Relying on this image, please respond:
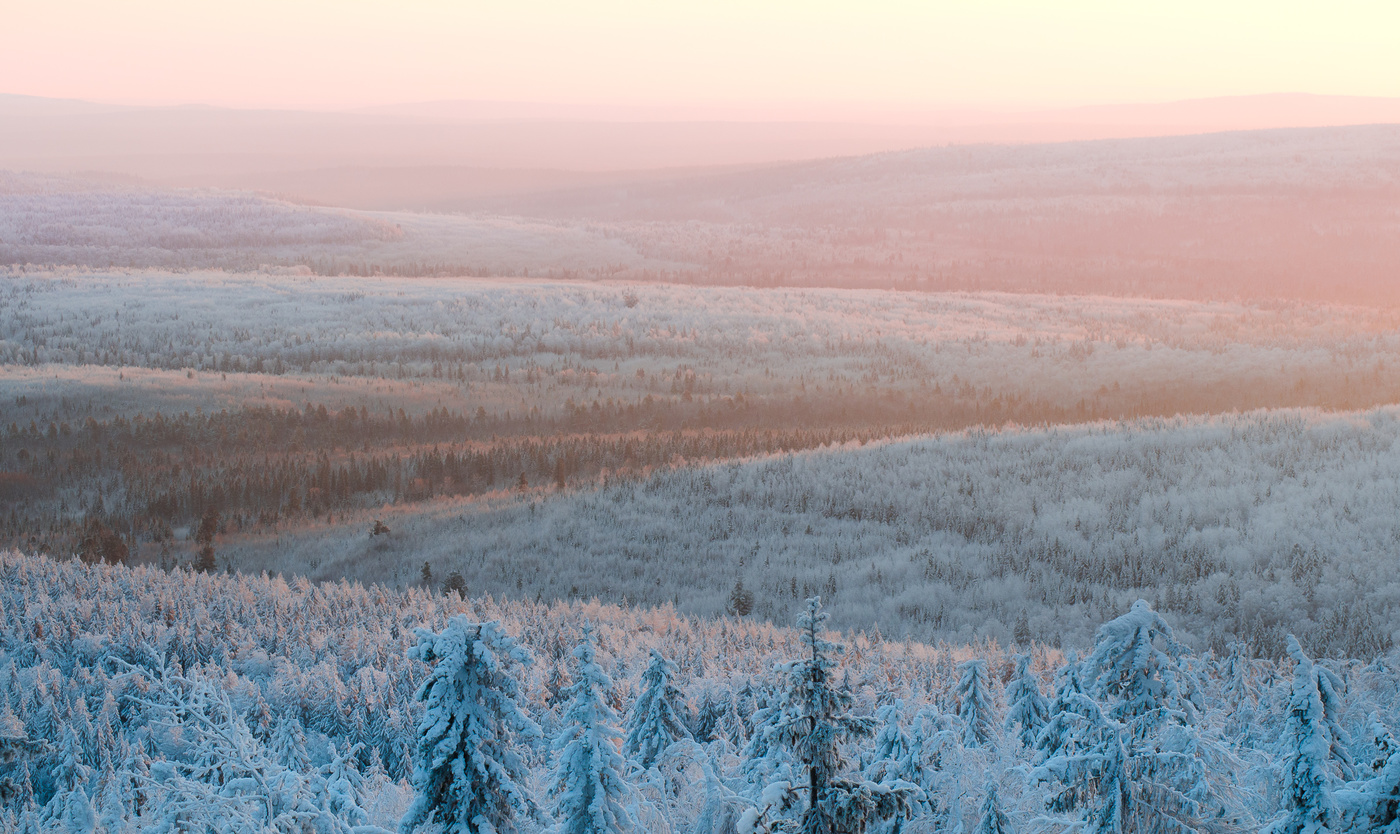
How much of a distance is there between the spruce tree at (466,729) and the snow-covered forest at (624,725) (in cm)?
1

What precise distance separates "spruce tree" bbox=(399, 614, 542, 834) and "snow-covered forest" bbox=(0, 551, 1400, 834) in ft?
0.05

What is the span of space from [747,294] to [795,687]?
6240 centimetres

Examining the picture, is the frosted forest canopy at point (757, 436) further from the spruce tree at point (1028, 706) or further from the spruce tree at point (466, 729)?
the spruce tree at point (466, 729)

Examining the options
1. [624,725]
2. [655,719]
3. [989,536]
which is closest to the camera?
[655,719]

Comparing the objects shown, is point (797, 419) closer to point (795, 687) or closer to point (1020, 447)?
point (1020, 447)

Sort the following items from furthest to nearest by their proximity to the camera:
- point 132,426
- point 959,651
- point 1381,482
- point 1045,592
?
point 132,426, point 1381,482, point 1045,592, point 959,651

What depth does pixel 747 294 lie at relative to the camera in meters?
66.2

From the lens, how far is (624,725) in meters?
8.59

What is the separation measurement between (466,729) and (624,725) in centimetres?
361

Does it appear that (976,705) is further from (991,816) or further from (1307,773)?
(1307,773)

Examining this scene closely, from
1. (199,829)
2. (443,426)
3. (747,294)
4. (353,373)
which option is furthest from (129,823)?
(747,294)

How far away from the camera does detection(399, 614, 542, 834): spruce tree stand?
16.9 ft

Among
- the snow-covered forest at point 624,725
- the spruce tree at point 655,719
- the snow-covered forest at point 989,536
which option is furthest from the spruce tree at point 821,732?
the snow-covered forest at point 989,536

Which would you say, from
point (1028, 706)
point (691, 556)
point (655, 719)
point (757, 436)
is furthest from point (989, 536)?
point (655, 719)
